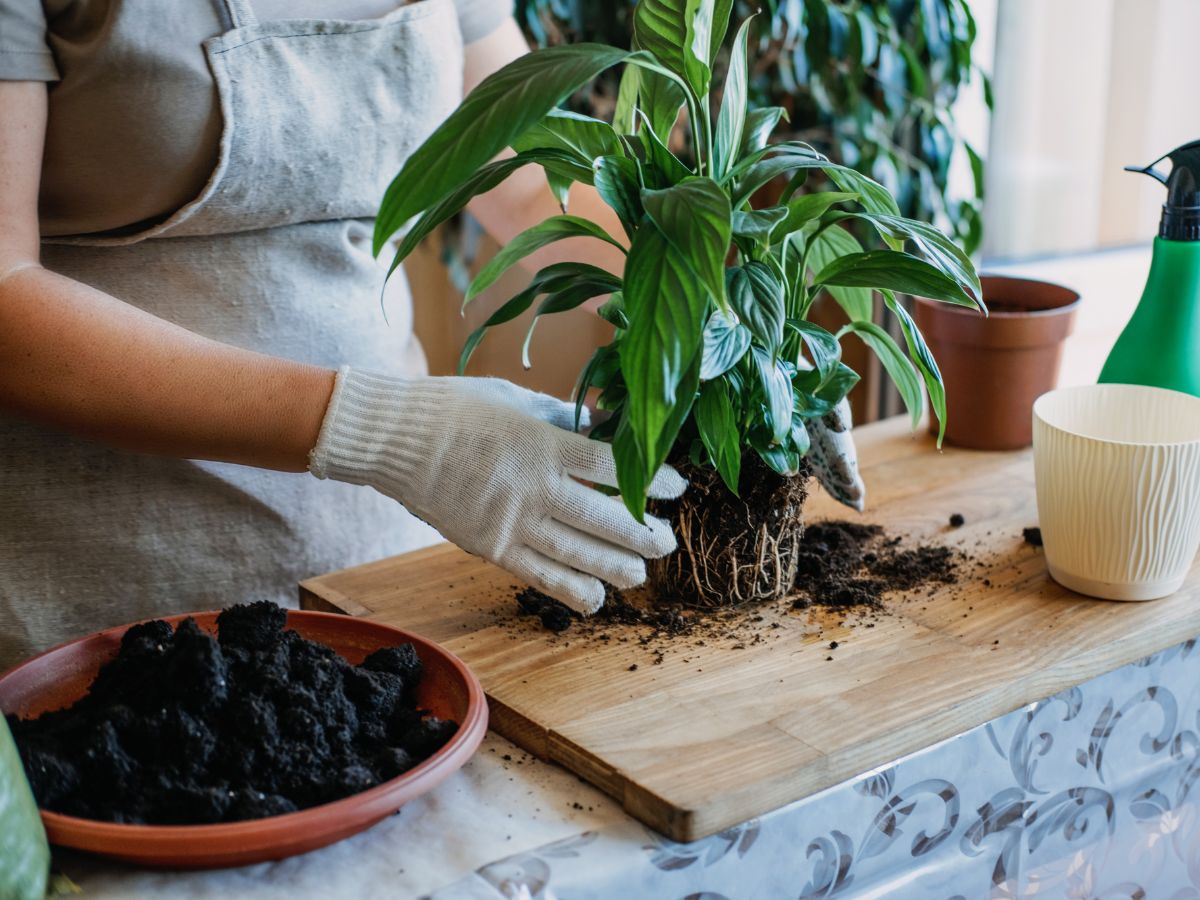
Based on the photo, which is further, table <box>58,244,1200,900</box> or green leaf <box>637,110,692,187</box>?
green leaf <box>637,110,692,187</box>

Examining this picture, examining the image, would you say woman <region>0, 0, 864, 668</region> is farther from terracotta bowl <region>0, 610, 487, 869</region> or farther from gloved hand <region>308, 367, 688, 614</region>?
terracotta bowl <region>0, 610, 487, 869</region>

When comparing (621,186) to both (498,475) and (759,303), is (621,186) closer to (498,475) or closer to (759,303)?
(759,303)

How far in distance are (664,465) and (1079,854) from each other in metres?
0.44

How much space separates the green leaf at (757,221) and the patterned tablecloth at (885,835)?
0.36 m

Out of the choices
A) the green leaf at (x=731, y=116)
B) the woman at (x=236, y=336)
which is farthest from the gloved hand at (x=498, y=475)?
the green leaf at (x=731, y=116)

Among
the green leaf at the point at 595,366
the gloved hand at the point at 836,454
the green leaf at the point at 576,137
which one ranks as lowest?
the gloved hand at the point at 836,454

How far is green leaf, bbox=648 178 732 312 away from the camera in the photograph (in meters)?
0.69

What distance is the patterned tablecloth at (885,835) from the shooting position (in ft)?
2.22

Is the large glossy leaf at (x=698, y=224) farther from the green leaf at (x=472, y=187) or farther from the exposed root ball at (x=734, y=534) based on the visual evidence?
the exposed root ball at (x=734, y=534)

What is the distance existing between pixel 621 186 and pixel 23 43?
52cm

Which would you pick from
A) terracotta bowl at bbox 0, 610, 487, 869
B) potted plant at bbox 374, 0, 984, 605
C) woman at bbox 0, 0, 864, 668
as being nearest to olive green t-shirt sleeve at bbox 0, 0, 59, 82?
woman at bbox 0, 0, 864, 668

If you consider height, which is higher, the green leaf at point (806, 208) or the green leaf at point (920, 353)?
the green leaf at point (806, 208)

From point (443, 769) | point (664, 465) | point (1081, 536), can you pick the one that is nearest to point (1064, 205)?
point (1081, 536)

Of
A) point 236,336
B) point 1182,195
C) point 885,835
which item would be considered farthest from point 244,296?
point 1182,195
